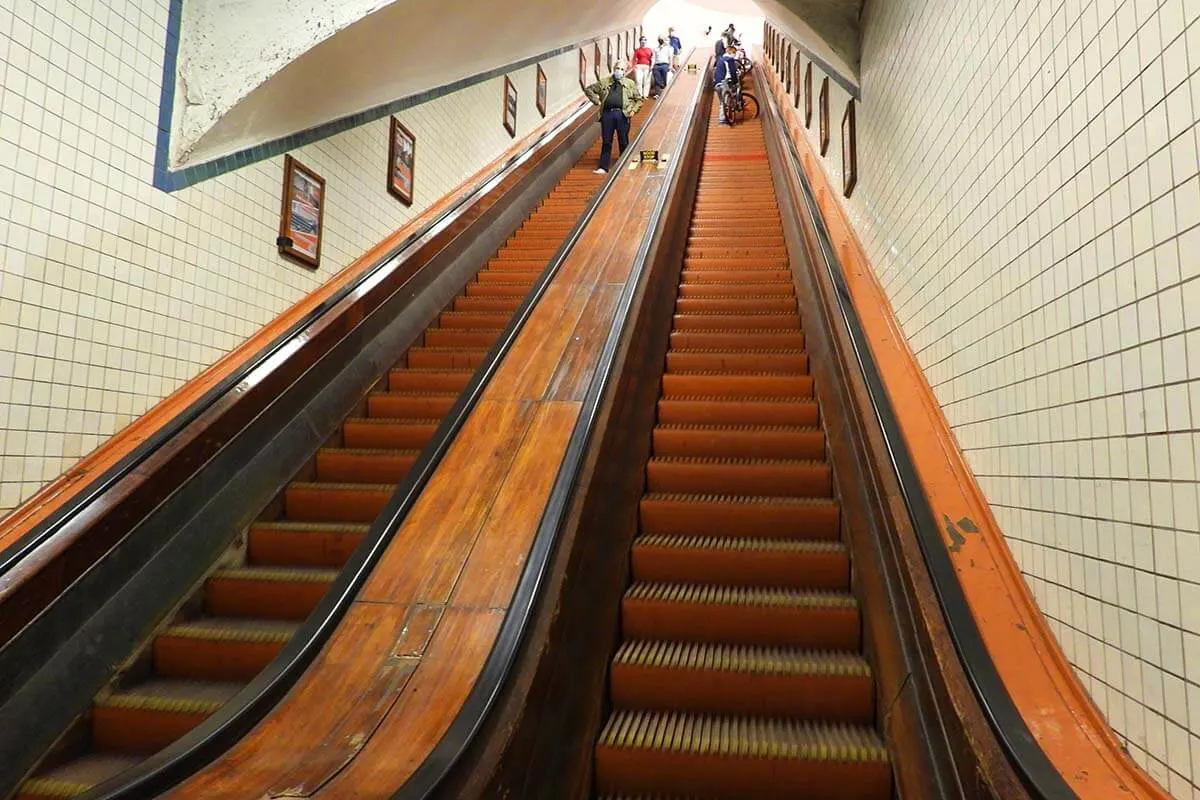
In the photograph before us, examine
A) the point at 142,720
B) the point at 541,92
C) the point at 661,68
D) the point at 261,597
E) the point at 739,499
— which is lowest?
the point at 142,720

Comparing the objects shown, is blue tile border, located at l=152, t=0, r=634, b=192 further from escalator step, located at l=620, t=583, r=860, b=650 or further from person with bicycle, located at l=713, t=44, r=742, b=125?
person with bicycle, located at l=713, t=44, r=742, b=125

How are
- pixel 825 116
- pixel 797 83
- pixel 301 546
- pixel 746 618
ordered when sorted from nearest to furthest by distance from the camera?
1. pixel 746 618
2. pixel 301 546
3. pixel 825 116
4. pixel 797 83

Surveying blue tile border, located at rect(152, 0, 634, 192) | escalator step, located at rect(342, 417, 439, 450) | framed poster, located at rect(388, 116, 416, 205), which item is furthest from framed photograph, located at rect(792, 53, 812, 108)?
escalator step, located at rect(342, 417, 439, 450)

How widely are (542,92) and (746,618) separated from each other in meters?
8.55

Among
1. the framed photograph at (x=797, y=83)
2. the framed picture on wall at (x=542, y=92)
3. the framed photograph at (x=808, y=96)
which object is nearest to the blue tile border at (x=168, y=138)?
the framed photograph at (x=808, y=96)

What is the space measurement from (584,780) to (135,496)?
1721 millimetres

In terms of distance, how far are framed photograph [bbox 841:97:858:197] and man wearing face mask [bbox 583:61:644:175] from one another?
352cm

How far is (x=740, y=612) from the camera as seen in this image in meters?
2.27

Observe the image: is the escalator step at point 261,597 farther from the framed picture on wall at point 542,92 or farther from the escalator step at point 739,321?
the framed picture on wall at point 542,92

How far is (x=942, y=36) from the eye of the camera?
2660mm

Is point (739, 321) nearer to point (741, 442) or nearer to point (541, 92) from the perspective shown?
point (741, 442)

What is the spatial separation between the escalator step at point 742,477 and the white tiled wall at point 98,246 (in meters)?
2.18

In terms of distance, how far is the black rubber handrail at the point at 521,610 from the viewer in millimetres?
1316

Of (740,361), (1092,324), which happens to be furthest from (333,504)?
(1092,324)
